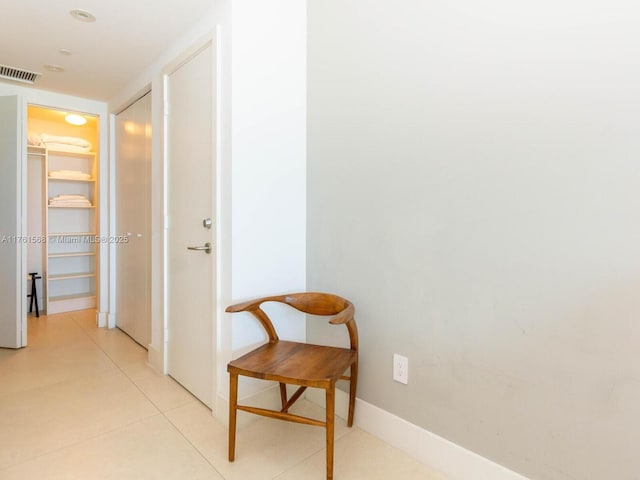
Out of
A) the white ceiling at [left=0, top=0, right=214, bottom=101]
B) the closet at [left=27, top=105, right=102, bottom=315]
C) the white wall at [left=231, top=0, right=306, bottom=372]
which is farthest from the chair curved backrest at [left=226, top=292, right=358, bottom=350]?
the closet at [left=27, top=105, right=102, bottom=315]

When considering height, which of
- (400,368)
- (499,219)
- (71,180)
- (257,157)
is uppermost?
(71,180)

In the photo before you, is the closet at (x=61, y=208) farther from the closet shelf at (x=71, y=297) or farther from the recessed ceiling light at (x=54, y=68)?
the recessed ceiling light at (x=54, y=68)

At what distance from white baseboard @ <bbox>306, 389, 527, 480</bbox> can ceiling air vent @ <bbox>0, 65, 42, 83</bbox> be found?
11.1 feet

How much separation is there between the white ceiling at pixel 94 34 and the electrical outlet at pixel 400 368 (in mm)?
2084

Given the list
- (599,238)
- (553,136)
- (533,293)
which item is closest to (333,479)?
(533,293)

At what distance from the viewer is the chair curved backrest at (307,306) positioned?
172 centimetres

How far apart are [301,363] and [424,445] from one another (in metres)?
0.65

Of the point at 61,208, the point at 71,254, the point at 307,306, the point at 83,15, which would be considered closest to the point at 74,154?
the point at 61,208

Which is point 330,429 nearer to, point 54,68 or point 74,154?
point 54,68

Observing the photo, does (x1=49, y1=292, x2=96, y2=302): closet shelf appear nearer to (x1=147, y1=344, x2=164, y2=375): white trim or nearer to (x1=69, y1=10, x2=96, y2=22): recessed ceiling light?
(x1=147, y1=344, x2=164, y2=375): white trim

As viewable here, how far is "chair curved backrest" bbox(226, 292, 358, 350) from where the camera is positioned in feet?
5.66

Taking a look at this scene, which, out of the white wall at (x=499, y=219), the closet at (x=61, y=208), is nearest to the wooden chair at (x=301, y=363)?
the white wall at (x=499, y=219)

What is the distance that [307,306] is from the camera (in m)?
1.90

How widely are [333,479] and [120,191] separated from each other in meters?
3.05
